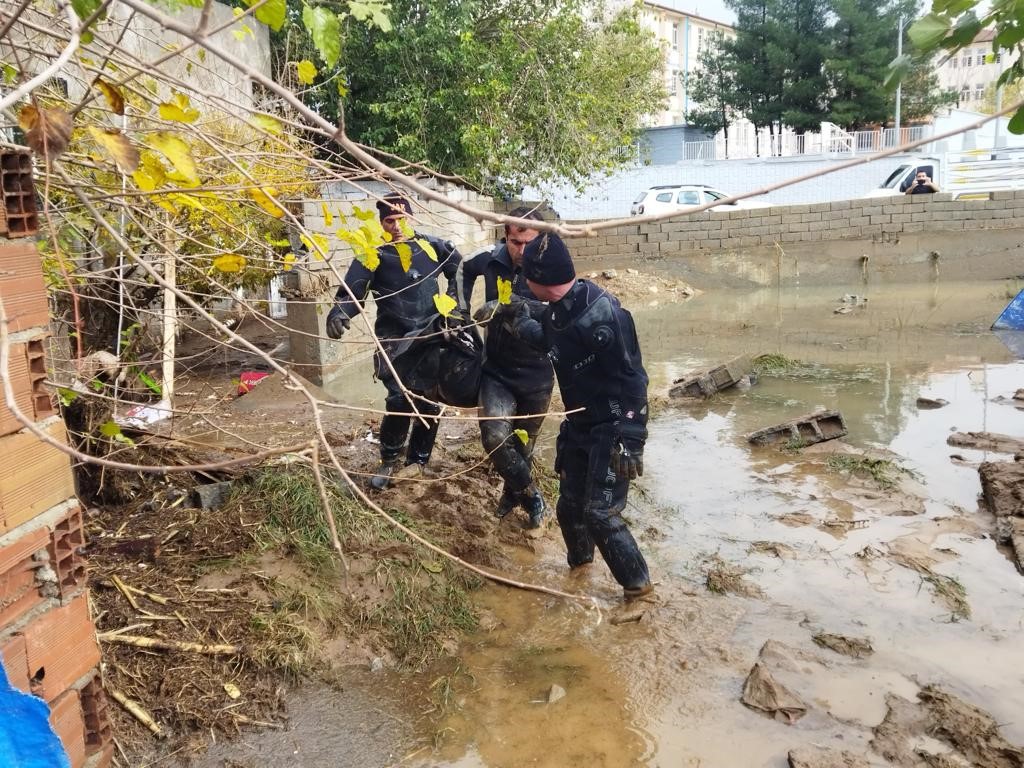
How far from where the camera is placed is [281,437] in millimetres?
6766

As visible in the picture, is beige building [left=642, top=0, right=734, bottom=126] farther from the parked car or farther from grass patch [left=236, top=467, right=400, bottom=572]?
grass patch [left=236, top=467, right=400, bottom=572]

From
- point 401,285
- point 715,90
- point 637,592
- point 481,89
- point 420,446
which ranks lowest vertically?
point 637,592

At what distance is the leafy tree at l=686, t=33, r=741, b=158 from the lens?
3725 centimetres

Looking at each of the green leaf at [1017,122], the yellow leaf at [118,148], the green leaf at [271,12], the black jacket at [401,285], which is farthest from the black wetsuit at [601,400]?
the yellow leaf at [118,148]

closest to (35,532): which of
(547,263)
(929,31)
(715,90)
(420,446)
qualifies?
(547,263)

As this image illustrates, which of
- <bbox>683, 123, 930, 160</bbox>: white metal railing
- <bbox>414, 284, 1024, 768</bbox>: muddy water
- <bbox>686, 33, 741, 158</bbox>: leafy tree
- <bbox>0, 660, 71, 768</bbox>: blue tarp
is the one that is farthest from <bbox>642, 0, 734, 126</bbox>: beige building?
<bbox>0, 660, 71, 768</bbox>: blue tarp

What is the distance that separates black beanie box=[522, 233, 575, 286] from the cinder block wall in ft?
45.2

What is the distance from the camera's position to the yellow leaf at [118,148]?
1.97 metres

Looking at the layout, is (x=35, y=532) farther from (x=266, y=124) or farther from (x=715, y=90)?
(x=715, y=90)

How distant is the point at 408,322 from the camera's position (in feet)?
19.3

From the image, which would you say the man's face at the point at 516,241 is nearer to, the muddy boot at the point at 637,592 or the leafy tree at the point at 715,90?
the muddy boot at the point at 637,592

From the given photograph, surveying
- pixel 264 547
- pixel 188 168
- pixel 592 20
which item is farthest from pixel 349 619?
pixel 592 20

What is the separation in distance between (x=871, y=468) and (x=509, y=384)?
299 cm

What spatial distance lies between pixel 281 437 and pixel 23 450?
4.38m
